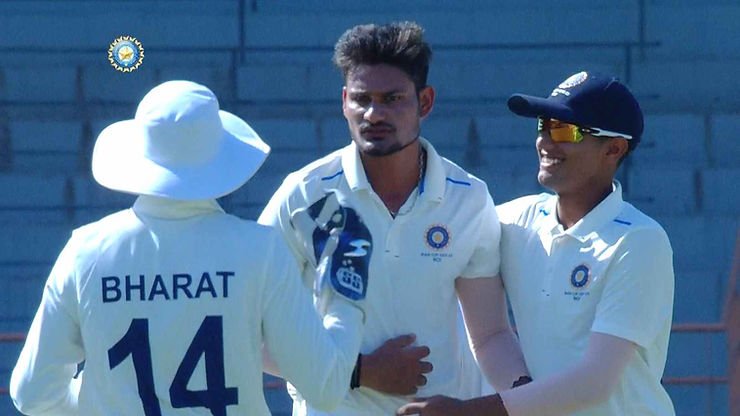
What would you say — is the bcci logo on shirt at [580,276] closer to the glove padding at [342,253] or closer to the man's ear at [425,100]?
the man's ear at [425,100]

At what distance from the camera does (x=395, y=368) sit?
3.28 meters

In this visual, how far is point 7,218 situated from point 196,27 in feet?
6.37

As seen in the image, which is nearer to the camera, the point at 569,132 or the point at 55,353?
the point at 55,353

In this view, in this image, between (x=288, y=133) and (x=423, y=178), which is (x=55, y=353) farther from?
(x=288, y=133)

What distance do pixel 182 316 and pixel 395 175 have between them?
0.96 meters

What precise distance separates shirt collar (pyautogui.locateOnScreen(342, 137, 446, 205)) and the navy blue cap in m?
0.24

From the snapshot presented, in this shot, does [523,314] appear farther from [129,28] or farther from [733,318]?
[129,28]

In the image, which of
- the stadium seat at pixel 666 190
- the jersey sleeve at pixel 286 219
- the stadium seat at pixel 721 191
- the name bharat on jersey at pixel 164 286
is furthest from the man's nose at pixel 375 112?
the stadium seat at pixel 721 191

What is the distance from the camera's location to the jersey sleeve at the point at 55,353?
8.80 ft

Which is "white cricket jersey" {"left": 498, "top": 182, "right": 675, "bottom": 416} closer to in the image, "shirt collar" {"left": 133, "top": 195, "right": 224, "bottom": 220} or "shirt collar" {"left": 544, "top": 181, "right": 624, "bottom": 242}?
"shirt collar" {"left": 544, "top": 181, "right": 624, "bottom": 242}

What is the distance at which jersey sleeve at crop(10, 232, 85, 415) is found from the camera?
2684 millimetres

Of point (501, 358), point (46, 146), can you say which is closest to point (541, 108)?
point (501, 358)

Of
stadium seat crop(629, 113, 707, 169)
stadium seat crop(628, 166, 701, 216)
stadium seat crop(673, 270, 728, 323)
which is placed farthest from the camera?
stadium seat crop(629, 113, 707, 169)

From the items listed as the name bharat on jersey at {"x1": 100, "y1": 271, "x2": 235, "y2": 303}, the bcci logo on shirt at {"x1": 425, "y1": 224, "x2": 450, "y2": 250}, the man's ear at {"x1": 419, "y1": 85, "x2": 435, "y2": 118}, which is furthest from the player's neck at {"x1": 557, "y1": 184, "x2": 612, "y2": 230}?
the name bharat on jersey at {"x1": 100, "y1": 271, "x2": 235, "y2": 303}
